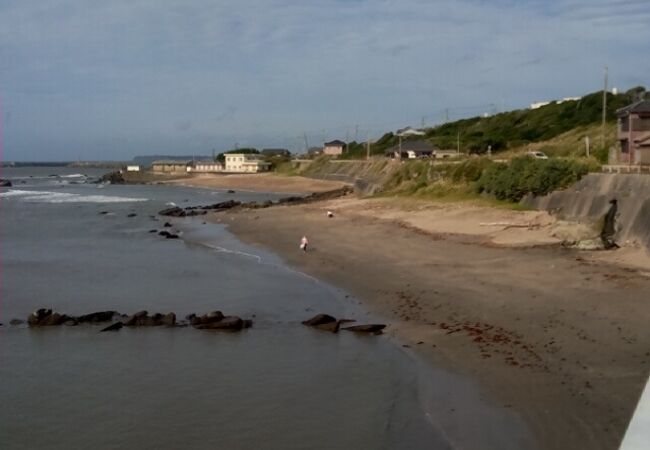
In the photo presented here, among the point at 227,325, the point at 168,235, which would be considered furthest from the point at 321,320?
the point at 168,235

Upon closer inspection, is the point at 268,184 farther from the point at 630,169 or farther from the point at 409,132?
the point at 630,169

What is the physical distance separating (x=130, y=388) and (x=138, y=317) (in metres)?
4.99

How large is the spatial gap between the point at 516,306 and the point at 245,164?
117 m

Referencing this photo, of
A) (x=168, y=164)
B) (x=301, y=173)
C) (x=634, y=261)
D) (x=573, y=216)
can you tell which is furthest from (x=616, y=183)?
(x=168, y=164)

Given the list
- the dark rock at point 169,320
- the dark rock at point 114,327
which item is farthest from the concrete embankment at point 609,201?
the dark rock at point 114,327

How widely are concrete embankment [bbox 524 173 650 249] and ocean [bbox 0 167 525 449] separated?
29.3 ft

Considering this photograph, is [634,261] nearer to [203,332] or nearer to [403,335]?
[403,335]

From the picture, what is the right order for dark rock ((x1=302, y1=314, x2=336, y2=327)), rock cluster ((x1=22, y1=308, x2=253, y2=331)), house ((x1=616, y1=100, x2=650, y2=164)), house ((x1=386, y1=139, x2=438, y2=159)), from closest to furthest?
dark rock ((x1=302, y1=314, x2=336, y2=327)) < rock cluster ((x1=22, y1=308, x2=253, y2=331)) < house ((x1=616, y1=100, x2=650, y2=164)) < house ((x1=386, y1=139, x2=438, y2=159))

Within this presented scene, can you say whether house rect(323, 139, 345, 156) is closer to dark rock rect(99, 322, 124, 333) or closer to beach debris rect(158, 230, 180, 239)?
beach debris rect(158, 230, 180, 239)

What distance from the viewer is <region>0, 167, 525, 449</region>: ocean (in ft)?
33.4

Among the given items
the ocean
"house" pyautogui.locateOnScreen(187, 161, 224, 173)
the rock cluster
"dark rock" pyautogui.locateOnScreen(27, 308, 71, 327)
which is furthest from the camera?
"house" pyautogui.locateOnScreen(187, 161, 224, 173)

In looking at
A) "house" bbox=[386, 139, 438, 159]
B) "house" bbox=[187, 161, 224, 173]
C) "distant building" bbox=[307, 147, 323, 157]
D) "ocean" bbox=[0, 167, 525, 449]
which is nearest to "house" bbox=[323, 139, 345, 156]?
"distant building" bbox=[307, 147, 323, 157]

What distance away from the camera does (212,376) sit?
1313 centimetres

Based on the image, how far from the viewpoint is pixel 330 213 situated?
4209cm
